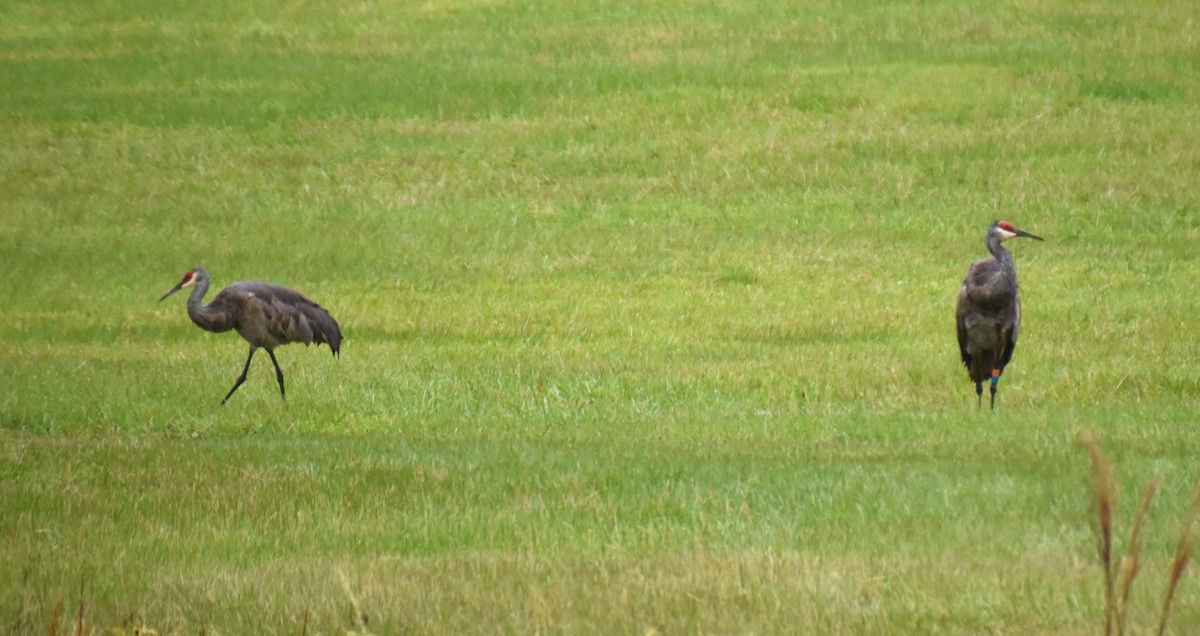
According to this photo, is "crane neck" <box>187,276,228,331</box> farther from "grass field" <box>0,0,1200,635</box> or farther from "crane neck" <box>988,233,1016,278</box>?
"crane neck" <box>988,233,1016,278</box>

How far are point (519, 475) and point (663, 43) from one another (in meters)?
24.5

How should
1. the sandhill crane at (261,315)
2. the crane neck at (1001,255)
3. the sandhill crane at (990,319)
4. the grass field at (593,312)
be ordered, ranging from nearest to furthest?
the grass field at (593,312)
the sandhill crane at (990,319)
the crane neck at (1001,255)
the sandhill crane at (261,315)

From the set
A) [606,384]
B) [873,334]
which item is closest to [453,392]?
[606,384]

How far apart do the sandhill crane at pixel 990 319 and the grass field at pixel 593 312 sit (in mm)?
405

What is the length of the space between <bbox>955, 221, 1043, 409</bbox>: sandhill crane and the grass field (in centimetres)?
40

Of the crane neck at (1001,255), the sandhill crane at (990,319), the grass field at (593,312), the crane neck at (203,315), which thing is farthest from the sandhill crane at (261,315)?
the crane neck at (1001,255)

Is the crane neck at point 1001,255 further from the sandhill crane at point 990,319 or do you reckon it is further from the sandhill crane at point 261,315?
the sandhill crane at point 261,315

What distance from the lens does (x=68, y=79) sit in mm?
33844

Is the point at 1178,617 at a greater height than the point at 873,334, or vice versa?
the point at 1178,617

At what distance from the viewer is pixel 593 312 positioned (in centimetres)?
1934

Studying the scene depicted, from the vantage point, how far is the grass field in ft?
26.5

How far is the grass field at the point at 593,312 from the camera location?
808 cm

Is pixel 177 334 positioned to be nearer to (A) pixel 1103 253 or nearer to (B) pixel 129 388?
(B) pixel 129 388

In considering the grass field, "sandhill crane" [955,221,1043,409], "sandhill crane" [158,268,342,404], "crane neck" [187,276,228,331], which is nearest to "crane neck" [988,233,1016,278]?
"sandhill crane" [955,221,1043,409]
